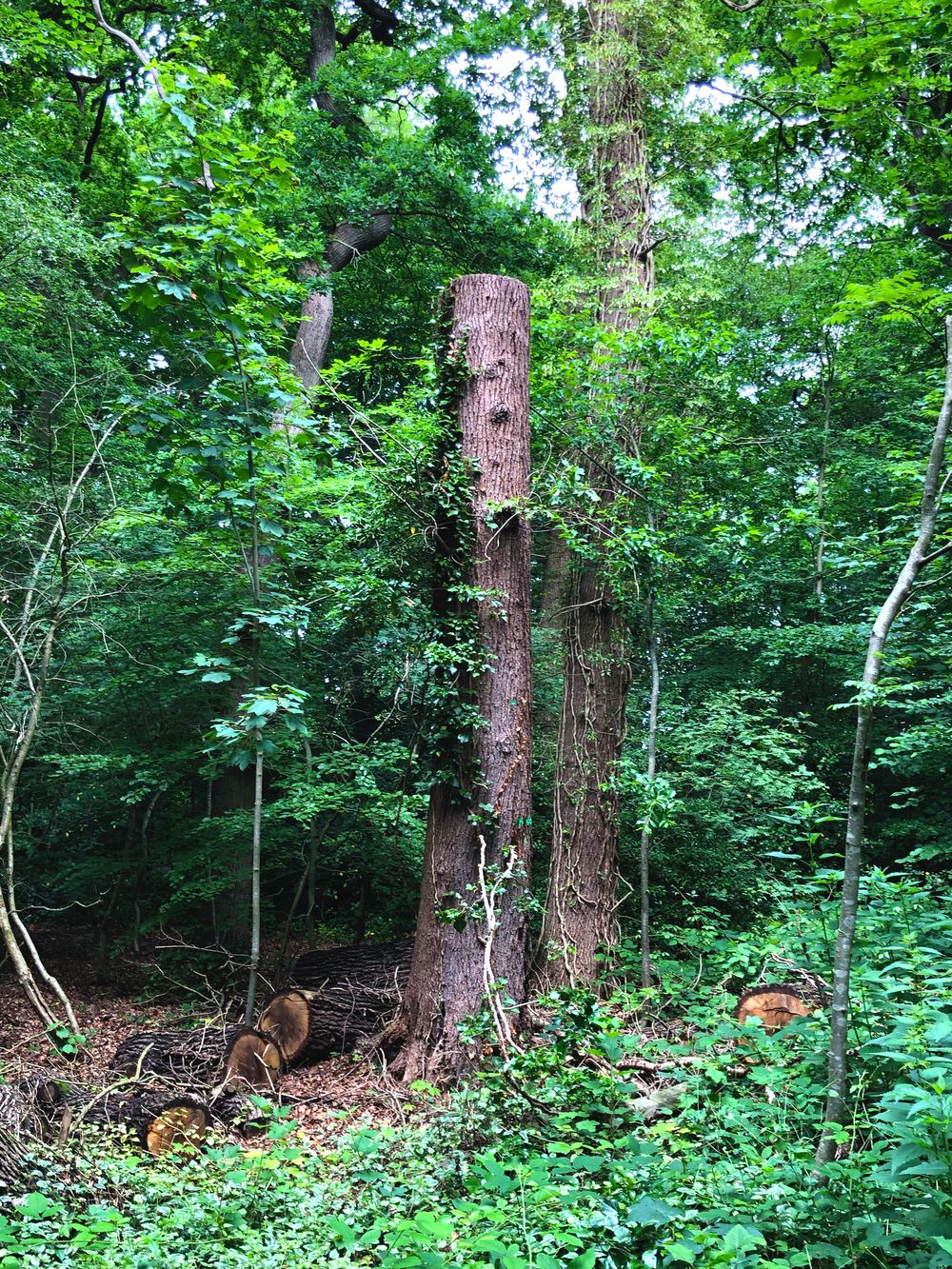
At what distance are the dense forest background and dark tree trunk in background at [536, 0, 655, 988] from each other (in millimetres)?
41

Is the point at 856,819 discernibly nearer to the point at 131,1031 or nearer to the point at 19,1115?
the point at 19,1115

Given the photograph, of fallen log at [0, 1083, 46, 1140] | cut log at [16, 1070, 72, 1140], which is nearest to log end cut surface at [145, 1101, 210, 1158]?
cut log at [16, 1070, 72, 1140]

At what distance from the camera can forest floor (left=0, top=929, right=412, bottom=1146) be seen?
16.1ft

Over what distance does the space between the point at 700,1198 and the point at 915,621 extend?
20.0 feet

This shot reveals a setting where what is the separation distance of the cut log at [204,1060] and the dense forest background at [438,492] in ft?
2.58

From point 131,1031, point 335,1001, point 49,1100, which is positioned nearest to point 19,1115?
point 49,1100

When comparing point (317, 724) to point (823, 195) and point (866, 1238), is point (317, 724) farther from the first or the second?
point (823, 195)

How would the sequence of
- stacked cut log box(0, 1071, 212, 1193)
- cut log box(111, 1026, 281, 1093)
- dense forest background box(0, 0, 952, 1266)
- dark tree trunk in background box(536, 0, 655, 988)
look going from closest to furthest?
stacked cut log box(0, 1071, 212, 1193) → dense forest background box(0, 0, 952, 1266) → cut log box(111, 1026, 281, 1093) → dark tree trunk in background box(536, 0, 655, 988)

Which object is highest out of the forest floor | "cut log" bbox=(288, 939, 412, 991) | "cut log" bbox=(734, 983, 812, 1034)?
"cut log" bbox=(734, 983, 812, 1034)

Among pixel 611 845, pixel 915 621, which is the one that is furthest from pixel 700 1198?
pixel 915 621

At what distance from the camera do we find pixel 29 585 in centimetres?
695

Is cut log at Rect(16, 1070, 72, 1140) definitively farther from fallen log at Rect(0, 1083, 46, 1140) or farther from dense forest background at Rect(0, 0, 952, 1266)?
dense forest background at Rect(0, 0, 952, 1266)

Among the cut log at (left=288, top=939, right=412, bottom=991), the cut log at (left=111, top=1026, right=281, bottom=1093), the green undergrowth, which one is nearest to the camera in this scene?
the green undergrowth

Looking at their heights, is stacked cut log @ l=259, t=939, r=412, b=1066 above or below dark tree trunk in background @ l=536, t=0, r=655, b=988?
below
